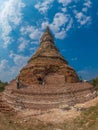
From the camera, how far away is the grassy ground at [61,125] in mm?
27848

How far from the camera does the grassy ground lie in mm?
27848

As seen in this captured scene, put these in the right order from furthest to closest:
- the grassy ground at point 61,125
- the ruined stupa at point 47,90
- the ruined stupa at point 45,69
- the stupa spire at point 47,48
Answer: the stupa spire at point 47,48 → the ruined stupa at point 45,69 → the ruined stupa at point 47,90 → the grassy ground at point 61,125

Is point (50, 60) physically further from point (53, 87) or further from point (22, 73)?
point (53, 87)

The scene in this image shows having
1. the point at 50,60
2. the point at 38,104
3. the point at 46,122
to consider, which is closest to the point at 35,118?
the point at 46,122

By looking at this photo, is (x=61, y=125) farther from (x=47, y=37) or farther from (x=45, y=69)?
(x=47, y=37)

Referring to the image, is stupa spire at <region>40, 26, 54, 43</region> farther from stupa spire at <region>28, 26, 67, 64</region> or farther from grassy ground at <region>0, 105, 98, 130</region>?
grassy ground at <region>0, 105, 98, 130</region>

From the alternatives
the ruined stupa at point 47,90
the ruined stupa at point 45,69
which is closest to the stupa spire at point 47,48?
the ruined stupa at point 45,69

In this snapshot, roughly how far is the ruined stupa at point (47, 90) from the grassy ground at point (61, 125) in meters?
Result: 6.51

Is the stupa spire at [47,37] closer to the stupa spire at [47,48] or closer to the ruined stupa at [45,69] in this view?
the stupa spire at [47,48]

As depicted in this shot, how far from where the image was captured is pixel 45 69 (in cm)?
4809

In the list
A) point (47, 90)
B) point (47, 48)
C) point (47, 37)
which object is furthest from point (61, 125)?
point (47, 37)

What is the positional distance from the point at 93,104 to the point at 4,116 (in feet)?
35.7

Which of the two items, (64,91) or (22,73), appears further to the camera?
(22,73)

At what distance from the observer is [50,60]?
50656 mm
